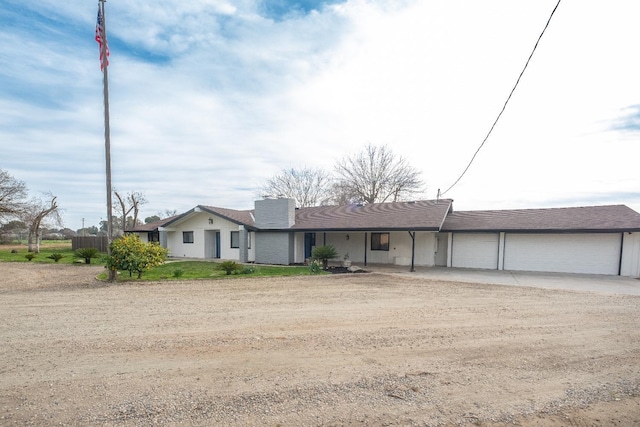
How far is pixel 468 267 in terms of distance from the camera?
18.7 metres

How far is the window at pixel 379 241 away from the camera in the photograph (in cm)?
2036

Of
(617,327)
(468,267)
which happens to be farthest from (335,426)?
(468,267)

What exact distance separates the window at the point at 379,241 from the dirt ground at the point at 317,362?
1095 centimetres

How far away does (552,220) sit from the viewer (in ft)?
57.2

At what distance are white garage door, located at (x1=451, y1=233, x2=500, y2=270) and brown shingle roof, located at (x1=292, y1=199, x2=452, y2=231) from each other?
210 centimetres

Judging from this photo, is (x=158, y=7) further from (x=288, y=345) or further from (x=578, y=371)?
(x=578, y=371)

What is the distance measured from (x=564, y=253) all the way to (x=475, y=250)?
13.7 feet

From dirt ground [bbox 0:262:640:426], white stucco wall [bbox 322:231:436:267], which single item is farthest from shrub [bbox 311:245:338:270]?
dirt ground [bbox 0:262:640:426]

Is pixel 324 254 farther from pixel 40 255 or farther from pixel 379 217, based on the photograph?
pixel 40 255

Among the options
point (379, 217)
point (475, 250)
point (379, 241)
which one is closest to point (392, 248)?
point (379, 241)

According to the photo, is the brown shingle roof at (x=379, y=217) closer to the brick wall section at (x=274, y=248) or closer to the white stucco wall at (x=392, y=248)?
the brick wall section at (x=274, y=248)

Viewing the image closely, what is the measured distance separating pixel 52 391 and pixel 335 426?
3.45 meters

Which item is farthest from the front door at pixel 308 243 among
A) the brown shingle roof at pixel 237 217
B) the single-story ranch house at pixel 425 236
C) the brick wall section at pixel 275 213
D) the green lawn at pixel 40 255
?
the green lawn at pixel 40 255

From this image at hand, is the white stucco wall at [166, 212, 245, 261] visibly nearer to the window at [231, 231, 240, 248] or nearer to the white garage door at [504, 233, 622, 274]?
the window at [231, 231, 240, 248]
